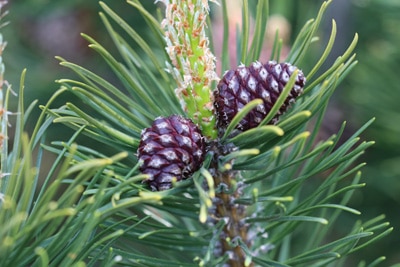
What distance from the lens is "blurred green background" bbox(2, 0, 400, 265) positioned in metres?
1.14

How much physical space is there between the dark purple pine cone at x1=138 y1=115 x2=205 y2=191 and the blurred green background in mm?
571

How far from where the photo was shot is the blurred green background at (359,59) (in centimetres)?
114

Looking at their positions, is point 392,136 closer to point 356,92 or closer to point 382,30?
point 356,92

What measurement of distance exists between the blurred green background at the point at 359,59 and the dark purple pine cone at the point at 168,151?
571mm

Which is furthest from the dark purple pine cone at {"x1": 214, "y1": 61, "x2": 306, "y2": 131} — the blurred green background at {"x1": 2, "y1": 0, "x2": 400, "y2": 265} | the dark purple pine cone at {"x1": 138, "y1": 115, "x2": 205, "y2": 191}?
the blurred green background at {"x1": 2, "y1": 0, "x2": 400, "y2": 265}

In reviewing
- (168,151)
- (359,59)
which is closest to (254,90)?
(168,151)

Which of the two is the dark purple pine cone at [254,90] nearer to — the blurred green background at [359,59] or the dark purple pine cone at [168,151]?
the dark purple pine cone at [168,151]

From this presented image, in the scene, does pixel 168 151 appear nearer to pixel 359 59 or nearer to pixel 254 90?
A: pixel 254 90

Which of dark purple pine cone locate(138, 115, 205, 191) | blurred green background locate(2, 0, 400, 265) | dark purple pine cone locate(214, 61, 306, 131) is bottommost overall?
dark purple pine cone locate(138, 115, 205, 191)

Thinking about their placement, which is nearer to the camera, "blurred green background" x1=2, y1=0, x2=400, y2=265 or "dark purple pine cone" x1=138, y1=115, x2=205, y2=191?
"dark purple pine cone" x1=138, y1=115, x2=205, y2=191

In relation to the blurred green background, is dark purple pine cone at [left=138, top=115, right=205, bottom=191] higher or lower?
lower

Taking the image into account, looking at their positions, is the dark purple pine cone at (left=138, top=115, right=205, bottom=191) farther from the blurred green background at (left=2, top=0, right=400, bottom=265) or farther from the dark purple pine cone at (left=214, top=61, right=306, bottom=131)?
the blurred green background at (left=2, top=0, right=400, bottom=265)

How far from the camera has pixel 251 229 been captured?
0.68 metres

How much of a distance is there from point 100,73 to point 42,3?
0.21 metres
